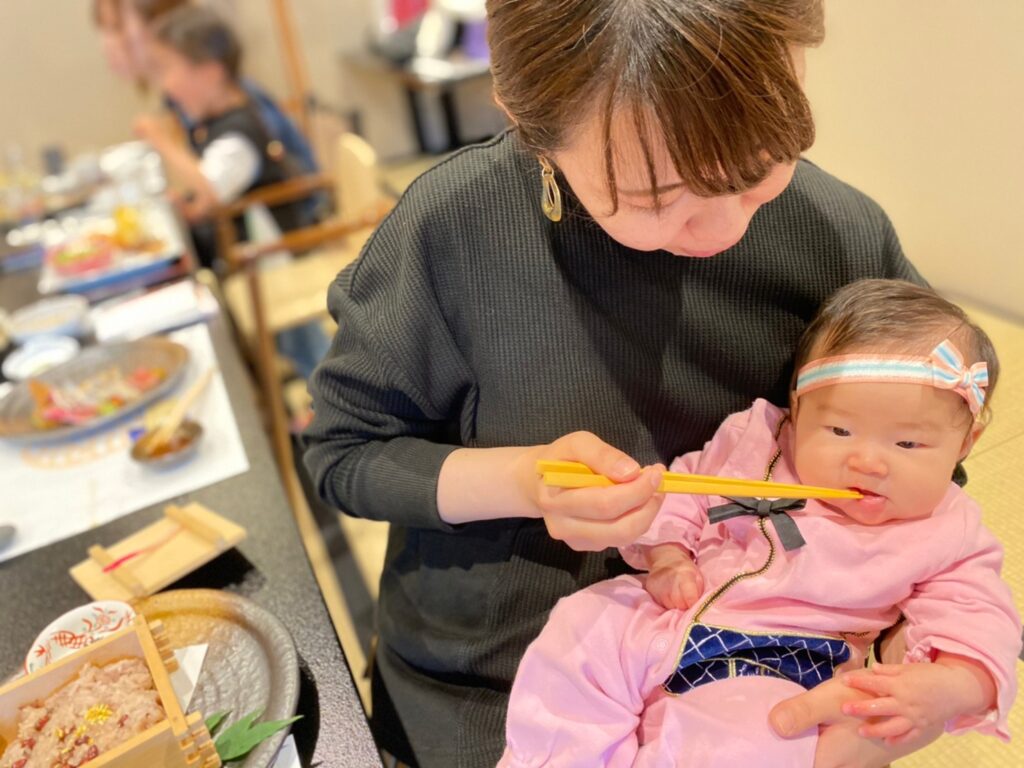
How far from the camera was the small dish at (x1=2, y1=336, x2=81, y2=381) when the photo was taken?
5.69ft

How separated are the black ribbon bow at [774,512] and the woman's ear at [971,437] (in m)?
0.18

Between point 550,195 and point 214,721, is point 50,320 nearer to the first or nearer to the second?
point 214,721

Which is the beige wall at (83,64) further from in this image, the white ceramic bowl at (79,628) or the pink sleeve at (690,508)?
the pink sleeve at (690,508)

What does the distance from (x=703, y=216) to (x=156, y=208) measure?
7.96ft

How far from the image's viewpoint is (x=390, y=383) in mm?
987

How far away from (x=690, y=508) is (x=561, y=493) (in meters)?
0.26

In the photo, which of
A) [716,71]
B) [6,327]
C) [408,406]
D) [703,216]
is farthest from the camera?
[6,327]

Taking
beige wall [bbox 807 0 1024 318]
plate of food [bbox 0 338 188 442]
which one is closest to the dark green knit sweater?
beige wall [bbox 807 0 1024 318]

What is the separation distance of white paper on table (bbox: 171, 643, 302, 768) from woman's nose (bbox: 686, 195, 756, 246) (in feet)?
2.19

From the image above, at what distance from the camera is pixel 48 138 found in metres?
4.73

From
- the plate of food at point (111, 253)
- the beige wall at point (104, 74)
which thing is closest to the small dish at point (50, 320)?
the plate of food at point (111, 253)

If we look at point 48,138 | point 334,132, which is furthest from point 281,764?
point 48,138

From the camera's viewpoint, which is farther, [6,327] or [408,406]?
[6,327]

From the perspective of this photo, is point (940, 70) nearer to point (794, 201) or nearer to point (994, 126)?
point (994, 126)
